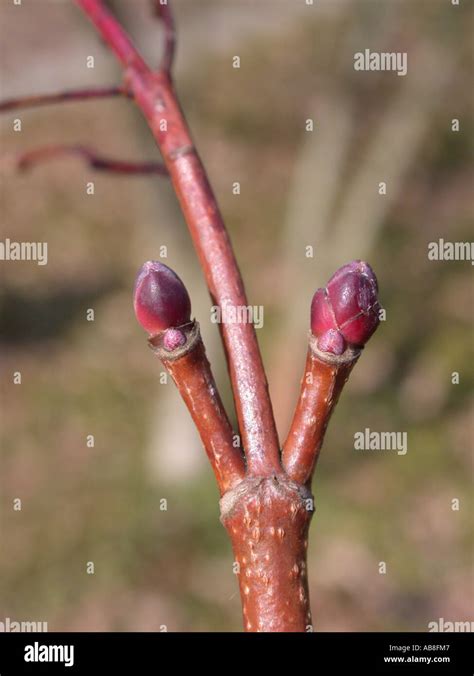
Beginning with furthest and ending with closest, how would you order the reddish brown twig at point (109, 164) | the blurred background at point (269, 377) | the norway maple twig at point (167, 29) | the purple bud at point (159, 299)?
the blurred background at point (269, 377)
the reddish brown twig at point (109, 164)
the norway maple twig at point (167, 29)
the purple bud at point (159, 299)

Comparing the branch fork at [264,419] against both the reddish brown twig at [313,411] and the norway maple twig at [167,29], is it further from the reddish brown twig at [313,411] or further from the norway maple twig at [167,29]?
the norway maple twig at [167,29]

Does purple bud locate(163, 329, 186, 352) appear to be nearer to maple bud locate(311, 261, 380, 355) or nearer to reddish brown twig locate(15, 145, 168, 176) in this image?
maple bud locate(311, 261, 380, 355)

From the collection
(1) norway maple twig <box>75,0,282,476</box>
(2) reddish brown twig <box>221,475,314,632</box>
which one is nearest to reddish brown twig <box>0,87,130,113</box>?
(1) norway maple twig <box>75,0,282,476</box>

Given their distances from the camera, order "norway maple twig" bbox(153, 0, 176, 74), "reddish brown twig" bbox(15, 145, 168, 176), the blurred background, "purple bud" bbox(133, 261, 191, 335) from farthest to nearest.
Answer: the blurred background → "reddish brown twig" bbox(15, 145, 168, 176) → "norway maple twig" bbox(153, 0, 176, 74) → "purple bud" bbox(133, 261, 191, 335)

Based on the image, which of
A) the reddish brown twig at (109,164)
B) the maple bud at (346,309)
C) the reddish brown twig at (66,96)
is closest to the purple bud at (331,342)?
the maple bud at (346,309)

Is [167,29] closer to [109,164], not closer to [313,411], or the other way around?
[109,164]

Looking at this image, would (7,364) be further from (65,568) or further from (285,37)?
(285,37)
